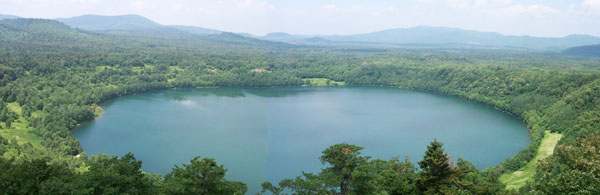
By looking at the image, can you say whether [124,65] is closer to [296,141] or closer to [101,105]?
[101,105]

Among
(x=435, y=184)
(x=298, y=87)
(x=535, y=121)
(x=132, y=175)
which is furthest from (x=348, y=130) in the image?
(x=298, y=87)

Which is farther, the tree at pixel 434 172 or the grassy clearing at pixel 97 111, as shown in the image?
the grassy clearing at pixel 97 111

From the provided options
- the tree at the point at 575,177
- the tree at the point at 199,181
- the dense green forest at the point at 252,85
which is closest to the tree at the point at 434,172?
the dense green forest at the point at 252,85

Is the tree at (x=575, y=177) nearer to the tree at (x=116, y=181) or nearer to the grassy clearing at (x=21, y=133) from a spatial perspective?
the tree at (x=116, y=181)

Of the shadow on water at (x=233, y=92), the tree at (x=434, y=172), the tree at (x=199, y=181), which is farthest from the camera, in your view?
the shadow on water at (x=233, y=92)

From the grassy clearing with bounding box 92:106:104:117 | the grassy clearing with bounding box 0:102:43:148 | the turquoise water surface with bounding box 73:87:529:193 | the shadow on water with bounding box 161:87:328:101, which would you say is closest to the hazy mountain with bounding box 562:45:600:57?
the turquoise water surface with bounding box 73:87:529:193

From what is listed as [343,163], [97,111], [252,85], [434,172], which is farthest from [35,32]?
[434,172]
